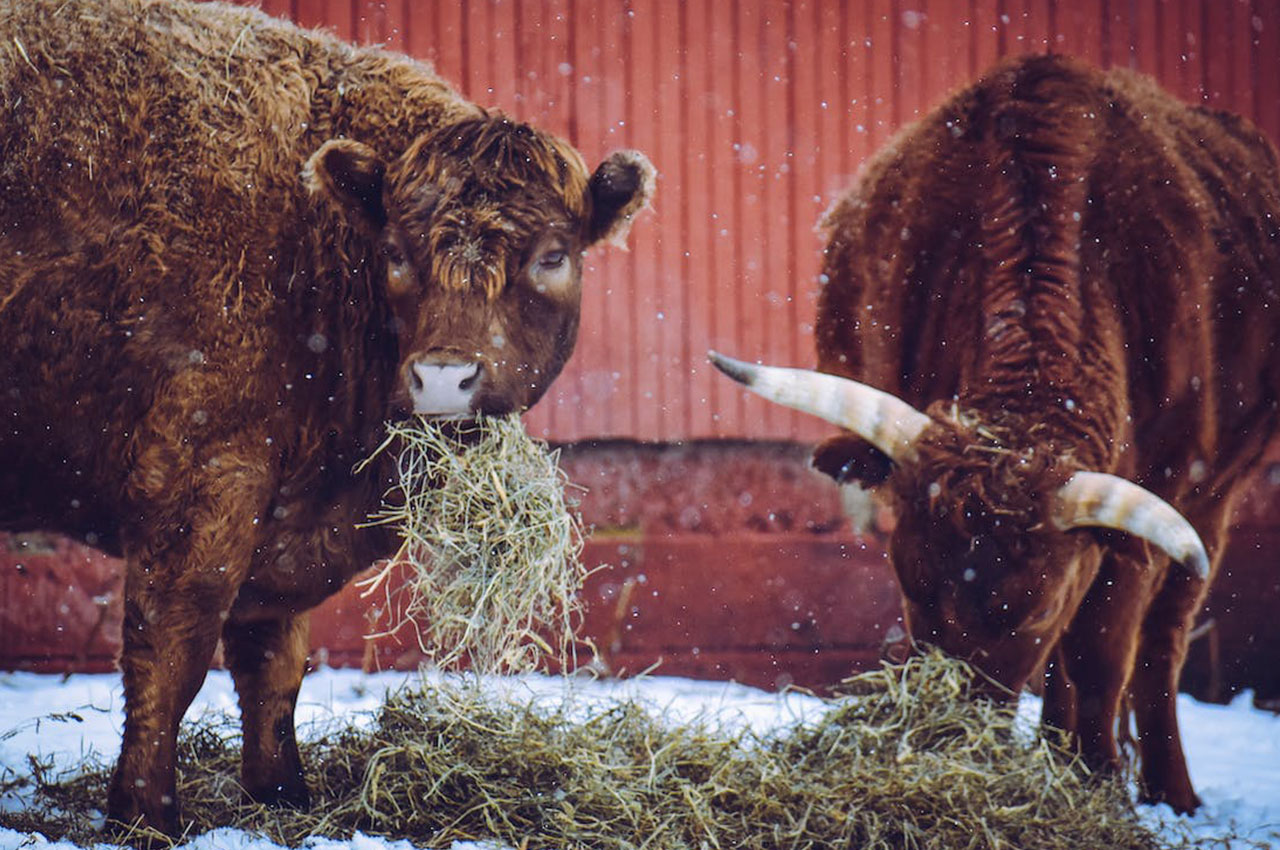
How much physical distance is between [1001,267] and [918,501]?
0.97m

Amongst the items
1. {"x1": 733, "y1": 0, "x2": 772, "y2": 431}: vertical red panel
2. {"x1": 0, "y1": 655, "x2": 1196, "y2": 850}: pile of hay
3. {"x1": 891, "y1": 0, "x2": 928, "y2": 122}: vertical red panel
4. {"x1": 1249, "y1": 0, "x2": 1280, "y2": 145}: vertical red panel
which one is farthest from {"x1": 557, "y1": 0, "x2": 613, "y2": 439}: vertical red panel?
{"x1": 1249, "y1": 0, "x2": 1280, "y2": 145}: vertical red panel

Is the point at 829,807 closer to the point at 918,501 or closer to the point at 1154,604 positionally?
the point at 918,501

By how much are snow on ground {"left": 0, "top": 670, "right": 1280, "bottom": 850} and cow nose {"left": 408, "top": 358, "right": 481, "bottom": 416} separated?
3.52 feet

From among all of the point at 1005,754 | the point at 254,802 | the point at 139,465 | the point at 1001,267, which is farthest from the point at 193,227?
the point at 1005,754

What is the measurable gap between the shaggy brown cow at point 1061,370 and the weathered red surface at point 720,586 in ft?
4.14

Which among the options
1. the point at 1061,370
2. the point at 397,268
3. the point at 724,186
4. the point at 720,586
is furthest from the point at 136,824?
the point at 724,186

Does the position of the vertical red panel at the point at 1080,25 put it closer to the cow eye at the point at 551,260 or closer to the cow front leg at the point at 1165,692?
the cow front leg at the point at 1165,692

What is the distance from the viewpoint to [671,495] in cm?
618

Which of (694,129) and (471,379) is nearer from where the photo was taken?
(471,379)

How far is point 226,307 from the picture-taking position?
337 cm

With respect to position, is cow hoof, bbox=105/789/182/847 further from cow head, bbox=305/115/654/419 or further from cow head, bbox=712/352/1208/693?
cow head, bbox=712/352/1208/693

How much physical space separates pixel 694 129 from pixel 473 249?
3.17m

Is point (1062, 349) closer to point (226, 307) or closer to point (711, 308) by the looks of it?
point (226, 307)

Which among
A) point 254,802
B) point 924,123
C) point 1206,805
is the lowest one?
point 1206,805
